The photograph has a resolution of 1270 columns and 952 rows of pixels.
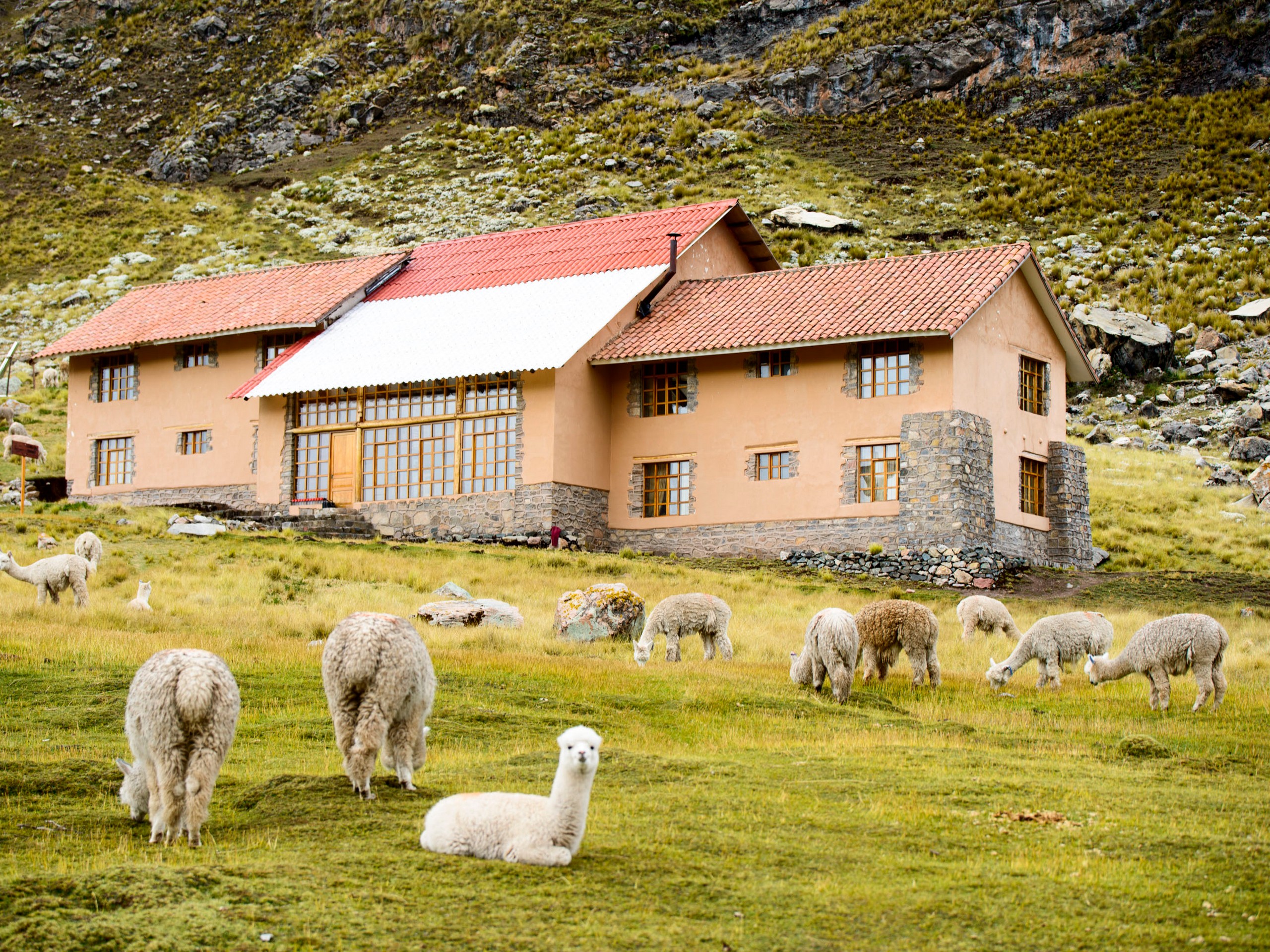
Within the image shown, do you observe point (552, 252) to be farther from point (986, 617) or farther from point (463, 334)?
point (986, 617)

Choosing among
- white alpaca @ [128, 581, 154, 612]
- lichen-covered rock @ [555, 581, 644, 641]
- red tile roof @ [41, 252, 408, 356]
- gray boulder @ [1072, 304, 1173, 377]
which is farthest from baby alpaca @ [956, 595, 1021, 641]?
gray boulder @ [1072, 304, 1173, 377]

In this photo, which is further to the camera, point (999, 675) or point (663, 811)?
point (999, 675)

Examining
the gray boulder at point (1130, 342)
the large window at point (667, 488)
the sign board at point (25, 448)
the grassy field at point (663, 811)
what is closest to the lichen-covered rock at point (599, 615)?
the grassy field at point (663, 811)

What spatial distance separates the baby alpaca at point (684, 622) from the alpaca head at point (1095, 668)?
17.3 feet

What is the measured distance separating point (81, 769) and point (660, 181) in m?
Result: 60.6

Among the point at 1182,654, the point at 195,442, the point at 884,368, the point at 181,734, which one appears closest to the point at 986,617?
the point at 1182,654

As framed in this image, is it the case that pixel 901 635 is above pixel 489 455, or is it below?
below

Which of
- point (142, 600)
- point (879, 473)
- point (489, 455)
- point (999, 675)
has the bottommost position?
point (999, 675)

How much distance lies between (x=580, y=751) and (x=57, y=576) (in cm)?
1717

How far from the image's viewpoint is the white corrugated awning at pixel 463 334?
39.9m

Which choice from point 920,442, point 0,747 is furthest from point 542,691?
point 920,442

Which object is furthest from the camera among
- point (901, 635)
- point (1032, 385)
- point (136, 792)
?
point (1032, 385)

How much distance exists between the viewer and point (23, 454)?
42500 millimetres

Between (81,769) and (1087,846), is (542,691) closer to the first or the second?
(81,769)
